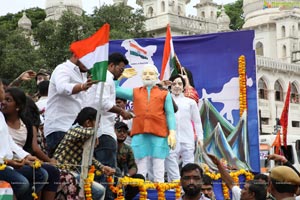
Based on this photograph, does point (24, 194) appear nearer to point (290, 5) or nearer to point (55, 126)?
point (55, 126)

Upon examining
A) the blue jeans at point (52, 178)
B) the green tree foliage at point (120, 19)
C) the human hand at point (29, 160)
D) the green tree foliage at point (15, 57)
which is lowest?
the blue jeans at point (52, 178)

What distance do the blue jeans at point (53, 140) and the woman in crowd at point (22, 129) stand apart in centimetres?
93

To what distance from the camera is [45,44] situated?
33594 mm

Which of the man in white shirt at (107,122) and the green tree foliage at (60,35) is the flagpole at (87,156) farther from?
the green tree foliage at (60,35)

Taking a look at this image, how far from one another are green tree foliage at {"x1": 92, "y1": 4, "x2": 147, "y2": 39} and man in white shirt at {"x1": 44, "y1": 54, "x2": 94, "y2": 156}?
26.8 m

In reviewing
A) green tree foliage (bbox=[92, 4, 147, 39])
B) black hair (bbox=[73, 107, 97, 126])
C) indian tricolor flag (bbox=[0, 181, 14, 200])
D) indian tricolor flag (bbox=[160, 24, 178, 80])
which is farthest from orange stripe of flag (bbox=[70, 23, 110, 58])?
green tree foliage (bbox=[92, 4, 147, 39])

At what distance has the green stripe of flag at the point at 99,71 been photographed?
7926 mm

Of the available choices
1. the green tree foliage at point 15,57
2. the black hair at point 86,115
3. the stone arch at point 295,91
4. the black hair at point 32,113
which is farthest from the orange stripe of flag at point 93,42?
the stone arch at point 295,91

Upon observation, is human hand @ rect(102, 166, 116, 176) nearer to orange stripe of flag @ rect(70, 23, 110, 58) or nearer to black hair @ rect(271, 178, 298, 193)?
orange stripe of flag @ rect(70, 23, 110, 58)

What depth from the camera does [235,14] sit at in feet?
283

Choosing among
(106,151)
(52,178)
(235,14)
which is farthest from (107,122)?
(235,14)

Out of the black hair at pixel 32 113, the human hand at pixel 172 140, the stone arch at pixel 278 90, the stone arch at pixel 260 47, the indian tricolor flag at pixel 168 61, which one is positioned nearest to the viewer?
the black hair at pixel 32 113

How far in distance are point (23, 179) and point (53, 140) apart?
199 centimetres

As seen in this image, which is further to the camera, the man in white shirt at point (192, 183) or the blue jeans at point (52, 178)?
the man in white shirt at point (192, 183)
